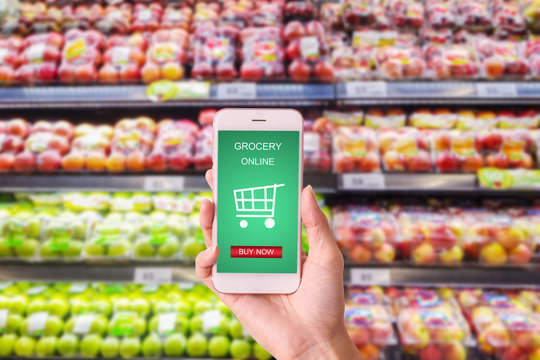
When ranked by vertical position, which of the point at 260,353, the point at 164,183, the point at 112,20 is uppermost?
the point at 112,20

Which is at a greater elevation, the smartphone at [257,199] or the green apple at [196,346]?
the smartphone at [257,199]

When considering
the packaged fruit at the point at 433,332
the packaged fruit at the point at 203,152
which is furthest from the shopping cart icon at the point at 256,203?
the packaged fruit at the point at 433,332

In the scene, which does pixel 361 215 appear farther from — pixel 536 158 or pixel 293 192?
pixel 293 192

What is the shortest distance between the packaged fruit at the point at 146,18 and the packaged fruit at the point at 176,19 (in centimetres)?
3

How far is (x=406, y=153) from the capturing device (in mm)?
1499

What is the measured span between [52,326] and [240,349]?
73 centimetres

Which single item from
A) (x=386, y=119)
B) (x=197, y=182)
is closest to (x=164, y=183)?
(x=197, y=182)

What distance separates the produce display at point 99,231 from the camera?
1469 mm

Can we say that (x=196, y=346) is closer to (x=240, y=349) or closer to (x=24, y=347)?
(x=240, y=349)

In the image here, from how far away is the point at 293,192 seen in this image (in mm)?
764

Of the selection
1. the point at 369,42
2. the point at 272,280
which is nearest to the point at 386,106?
the point at 369,42

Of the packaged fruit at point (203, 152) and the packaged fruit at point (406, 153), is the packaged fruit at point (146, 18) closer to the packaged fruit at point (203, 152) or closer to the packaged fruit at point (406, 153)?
the packaged fruit at point (203, 152)

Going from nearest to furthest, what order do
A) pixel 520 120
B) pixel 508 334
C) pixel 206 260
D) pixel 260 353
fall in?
pixel 206 260 < pixel 508 334 < pixel 260 353 < pixel 520 120

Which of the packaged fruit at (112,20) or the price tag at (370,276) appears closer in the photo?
the price tag at (370,276)
